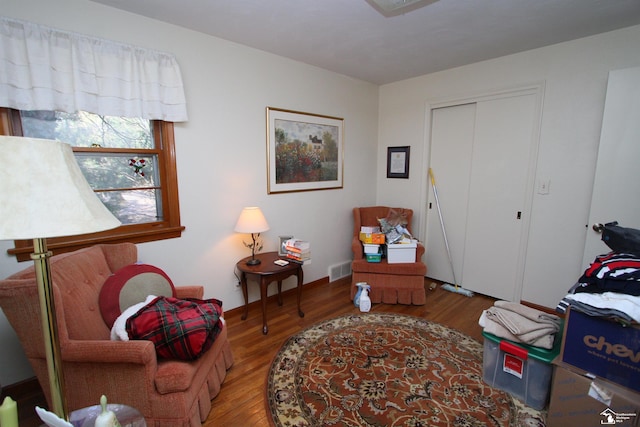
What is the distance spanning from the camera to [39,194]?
0.75 meters

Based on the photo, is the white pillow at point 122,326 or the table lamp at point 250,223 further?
the table lamp at point 250,223

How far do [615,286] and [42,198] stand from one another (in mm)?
2401

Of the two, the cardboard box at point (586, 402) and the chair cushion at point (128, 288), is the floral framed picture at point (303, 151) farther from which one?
the cardboard box at point (586, 402)

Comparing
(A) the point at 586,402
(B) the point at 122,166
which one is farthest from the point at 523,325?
(B) the point at 122,166

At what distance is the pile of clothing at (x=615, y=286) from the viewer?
Result: 137 cm

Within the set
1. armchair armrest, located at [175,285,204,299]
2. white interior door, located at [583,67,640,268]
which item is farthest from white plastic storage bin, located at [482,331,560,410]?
armchair armrest, located at [175,285,204,299]

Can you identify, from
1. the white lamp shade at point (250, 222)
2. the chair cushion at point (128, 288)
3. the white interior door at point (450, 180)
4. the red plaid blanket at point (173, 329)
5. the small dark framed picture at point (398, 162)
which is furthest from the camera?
the small dark framed picture at point (398, 162)

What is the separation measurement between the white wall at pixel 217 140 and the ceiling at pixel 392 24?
6.0 inches

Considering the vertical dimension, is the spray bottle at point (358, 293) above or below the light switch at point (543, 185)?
below

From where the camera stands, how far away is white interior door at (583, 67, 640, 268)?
2195mm

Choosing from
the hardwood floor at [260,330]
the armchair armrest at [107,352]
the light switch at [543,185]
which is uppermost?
the light switch at [543,185]


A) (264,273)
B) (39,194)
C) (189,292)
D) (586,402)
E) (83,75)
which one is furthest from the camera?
(264,273)

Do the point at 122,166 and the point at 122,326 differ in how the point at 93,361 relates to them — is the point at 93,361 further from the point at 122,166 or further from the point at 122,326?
the point at 122,166

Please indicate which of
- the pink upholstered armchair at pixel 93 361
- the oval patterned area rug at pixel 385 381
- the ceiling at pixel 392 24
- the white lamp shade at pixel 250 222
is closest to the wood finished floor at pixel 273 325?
the oval patterned area rug at pixel 385 381
